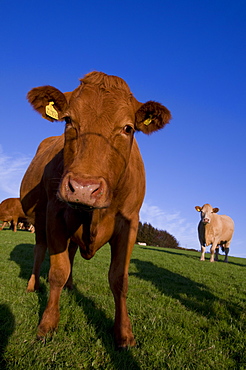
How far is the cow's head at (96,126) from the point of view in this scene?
8.14ft

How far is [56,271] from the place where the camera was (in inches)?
134

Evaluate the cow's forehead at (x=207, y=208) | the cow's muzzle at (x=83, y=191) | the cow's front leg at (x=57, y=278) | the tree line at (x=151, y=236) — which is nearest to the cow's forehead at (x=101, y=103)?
the cow's muzzle at (x=83, y=191)

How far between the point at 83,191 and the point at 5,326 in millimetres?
1661

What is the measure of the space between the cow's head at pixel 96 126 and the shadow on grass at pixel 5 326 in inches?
51.9

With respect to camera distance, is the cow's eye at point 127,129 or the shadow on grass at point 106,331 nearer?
the shadow on grass at point 106,331

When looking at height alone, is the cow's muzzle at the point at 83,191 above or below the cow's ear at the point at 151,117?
below

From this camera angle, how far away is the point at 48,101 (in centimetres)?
354

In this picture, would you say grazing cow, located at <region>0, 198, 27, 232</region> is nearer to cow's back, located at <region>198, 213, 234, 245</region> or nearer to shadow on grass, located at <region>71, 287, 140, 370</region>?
cow's back, located at <region>198, 213, 234, 245</region>

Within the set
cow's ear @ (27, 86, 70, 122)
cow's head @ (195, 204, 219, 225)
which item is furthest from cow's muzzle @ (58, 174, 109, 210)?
cow's head @ (195, 204, 219, 225)

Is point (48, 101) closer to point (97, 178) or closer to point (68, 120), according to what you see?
point (68, 120)

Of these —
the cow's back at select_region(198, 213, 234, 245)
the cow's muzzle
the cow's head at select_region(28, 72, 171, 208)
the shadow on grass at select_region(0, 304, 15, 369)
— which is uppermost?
the cow's back at select_region(198, 213, 234, 245)

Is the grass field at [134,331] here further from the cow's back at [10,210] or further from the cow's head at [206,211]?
the cow's back at [10,210]

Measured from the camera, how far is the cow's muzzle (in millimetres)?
2412

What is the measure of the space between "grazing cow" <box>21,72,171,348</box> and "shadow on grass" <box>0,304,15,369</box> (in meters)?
0.30
